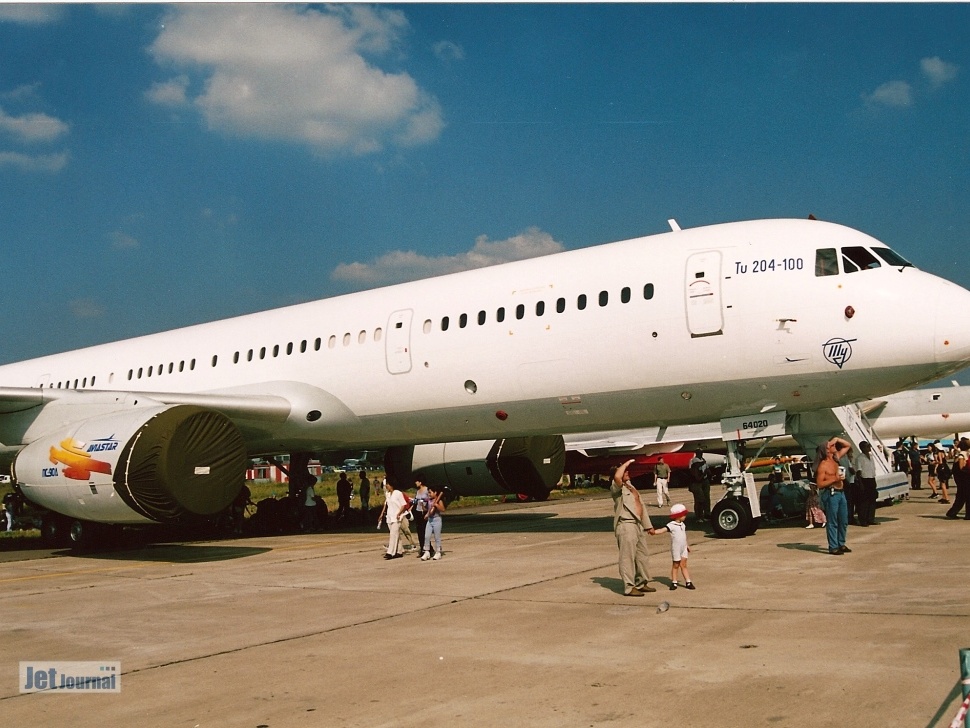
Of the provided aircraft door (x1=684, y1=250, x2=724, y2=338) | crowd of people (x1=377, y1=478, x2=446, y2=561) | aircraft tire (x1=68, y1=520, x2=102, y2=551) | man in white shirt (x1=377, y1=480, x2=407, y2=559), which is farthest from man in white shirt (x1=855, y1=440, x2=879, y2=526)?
aircraft tire (x1=68, y1=520, x2=102, y2=551)

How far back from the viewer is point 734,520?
43.4 ft

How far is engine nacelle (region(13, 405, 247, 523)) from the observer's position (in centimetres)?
1302

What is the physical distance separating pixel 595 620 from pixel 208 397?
34.5 feet

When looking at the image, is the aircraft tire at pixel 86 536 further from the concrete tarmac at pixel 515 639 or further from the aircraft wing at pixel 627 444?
the aircraft wing at pixel 627 444

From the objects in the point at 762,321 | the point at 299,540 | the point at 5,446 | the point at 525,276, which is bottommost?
the point at 299,540

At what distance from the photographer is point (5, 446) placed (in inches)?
651

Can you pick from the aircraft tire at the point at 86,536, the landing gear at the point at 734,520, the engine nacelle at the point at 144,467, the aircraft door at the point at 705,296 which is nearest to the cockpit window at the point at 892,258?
the aircraft door at the point at 705,296

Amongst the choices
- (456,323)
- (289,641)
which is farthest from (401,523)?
(289,641)

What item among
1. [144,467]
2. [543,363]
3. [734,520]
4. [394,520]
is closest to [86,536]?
[144,467]

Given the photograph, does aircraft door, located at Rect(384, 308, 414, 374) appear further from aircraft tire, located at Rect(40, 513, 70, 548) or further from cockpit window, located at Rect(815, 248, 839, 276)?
aircraft tire, located at Rect(40, 513, 70, 548)

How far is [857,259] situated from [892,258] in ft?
1.68

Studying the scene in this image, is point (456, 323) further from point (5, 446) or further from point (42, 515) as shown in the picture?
point (42, 515)

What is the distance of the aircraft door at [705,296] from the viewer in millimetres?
12523

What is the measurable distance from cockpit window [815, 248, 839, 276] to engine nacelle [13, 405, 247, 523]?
9.16 meters
